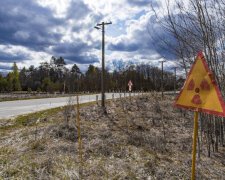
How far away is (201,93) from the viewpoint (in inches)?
96.7

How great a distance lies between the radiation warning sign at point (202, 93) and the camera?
2.28 metres

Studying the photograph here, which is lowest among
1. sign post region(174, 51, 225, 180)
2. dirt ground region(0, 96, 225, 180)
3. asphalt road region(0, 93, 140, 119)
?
dirt ground region(0, 96, 225, 180)

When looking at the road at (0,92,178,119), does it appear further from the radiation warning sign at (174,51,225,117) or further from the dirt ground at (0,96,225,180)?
the radiation warning sign at (174,51,225,117)

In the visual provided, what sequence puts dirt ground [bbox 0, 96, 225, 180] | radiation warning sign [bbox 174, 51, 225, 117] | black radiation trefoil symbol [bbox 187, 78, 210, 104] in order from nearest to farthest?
1. radiation warning sign [bbox 174, 51, 225, 117]
2. black radiation trefoil symbol [bbox 187, 78, 210, 104]
3. dirt ground [bbox 0, 96, 225, 180]

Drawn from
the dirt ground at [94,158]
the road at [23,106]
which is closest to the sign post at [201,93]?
the dirt ground at [94,158]

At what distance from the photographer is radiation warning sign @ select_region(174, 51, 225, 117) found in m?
2.28

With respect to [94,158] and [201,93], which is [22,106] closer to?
[94,158]

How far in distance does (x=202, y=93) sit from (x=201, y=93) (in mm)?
16

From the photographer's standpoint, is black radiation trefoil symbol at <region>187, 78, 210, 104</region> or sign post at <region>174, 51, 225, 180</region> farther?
black radiation trefoil symbol at <region>187, 78, 210, 104</region>

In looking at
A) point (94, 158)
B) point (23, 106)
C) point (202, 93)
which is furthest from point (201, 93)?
point (23, 106)

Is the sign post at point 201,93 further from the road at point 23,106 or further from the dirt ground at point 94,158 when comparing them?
the road at point 23,106

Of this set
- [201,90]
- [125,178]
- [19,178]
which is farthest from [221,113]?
[19,178]

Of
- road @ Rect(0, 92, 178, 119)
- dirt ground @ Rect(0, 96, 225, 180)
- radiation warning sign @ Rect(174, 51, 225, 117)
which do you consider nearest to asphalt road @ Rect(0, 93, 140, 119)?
road @ Rect(0, 92, 178, 119)

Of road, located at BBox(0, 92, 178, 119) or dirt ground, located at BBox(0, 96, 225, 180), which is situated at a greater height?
road, located at BBox(0, 92, 178, 119)
